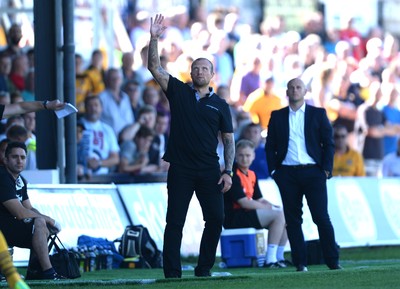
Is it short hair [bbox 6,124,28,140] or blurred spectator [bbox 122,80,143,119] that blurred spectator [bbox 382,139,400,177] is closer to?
blurred spectator [bbox 122,80,143,119]

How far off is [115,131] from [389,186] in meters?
4.58

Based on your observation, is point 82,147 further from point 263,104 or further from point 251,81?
point 251,81

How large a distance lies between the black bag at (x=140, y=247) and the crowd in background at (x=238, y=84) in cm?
198

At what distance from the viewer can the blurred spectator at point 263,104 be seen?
25.9 meters

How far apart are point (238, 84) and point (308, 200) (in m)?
11.3

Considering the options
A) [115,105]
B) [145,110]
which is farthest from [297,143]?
[115,105]

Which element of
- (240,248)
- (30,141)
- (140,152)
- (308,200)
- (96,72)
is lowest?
(240,248)

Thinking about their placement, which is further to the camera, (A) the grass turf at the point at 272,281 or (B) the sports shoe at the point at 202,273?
(B) the sports shoe at the point at 202,273

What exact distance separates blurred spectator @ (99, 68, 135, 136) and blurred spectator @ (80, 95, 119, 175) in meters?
1.03

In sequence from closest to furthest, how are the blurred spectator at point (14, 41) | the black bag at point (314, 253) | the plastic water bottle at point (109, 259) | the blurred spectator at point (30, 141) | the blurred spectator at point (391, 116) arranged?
the plastic water bottle at point (109, 259), the black bag at point (314, 253), the blurred spectator at point (30, 141), the blurred spectator at point (14, 41), the blurred spectator at point (391, 116)

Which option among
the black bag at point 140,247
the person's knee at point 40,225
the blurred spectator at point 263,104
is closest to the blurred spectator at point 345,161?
the blurred spectator at point 263,104

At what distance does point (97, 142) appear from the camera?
22.0 m

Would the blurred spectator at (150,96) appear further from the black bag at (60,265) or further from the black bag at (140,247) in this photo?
the black bag at (60,265)

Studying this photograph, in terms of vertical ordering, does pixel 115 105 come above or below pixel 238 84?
below
